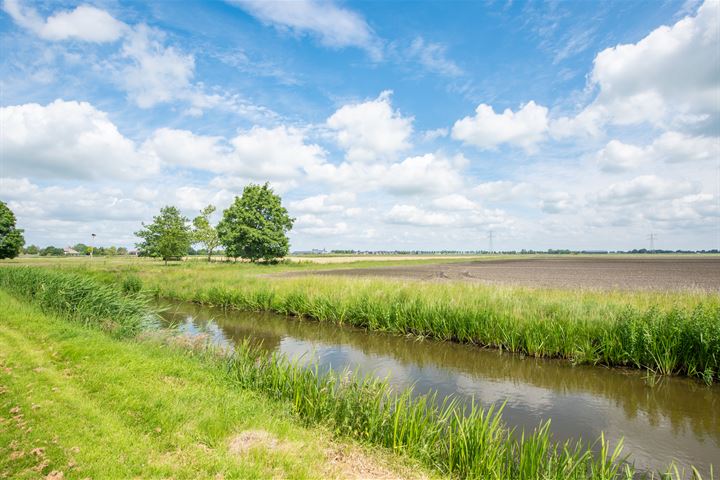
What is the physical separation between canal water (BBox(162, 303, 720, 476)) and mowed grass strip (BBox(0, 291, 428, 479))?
2407 millimetres

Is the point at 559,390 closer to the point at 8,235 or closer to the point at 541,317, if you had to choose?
the point at 541,317

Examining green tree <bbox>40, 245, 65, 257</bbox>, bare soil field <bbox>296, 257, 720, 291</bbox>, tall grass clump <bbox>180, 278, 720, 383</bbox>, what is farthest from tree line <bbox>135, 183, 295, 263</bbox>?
green tree <bbox>40, 245, 65, 257</bbox>

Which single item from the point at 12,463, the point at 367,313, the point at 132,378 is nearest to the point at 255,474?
the point at 12,463

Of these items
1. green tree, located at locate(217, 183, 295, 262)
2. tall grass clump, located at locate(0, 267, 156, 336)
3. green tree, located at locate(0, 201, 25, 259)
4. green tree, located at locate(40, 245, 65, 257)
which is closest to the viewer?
tall grass clump, located at locate(0, 267, 156, 336)

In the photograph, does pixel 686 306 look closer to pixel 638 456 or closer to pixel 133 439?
pixel 638 456

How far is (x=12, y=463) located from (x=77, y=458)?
0.76 metres

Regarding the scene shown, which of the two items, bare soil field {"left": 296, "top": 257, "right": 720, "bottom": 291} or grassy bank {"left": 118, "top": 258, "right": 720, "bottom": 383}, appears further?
bare soil field {"left": 296, "top": 257, "right": 720, "bottom": 291}

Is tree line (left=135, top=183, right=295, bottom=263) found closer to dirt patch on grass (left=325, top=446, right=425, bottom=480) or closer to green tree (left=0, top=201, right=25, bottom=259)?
green tree (left=0, top=201, right=25, bottom=259)

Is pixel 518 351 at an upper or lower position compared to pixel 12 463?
lower

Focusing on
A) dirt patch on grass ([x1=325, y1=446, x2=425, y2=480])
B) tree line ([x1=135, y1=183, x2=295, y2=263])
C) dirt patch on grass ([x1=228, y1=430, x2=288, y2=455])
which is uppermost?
tree line ([x1=135, y1=183, x2=295, y2=263])

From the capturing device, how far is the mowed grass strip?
16.4 feet

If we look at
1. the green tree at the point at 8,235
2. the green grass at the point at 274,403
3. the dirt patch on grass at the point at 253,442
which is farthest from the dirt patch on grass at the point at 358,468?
the green tree at the point at 8,235

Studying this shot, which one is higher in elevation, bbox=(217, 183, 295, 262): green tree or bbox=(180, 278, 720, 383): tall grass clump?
bbox=(217, 183, 295, 262): green tree

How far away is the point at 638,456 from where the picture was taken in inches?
295
